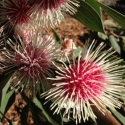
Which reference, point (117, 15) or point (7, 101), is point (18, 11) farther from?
point (7, 101)

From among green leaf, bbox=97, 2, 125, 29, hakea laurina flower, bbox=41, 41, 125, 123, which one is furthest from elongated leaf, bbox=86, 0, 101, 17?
hakea laurina flower, bbox=41, 41, 125, 123

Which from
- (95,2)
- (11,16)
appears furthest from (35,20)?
(95,2)

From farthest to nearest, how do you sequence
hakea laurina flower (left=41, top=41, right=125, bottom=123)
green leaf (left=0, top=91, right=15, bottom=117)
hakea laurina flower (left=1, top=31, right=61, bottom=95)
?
green leaf (left=0, top=91, right=15, bottom=117) < hakea laurina flower (left=1, top=31, right=61, bottom=95) < hakea laurina flower (left=41, top=41, right=125, bottom=123)

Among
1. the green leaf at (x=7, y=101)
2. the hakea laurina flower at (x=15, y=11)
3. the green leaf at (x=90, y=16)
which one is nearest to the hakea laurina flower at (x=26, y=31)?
the hakea laurina flower at (x=15, y=11)

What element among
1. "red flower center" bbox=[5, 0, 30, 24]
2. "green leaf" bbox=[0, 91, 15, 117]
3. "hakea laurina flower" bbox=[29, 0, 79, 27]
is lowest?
"green leaf" bbox=[0, 91, 15, 117]

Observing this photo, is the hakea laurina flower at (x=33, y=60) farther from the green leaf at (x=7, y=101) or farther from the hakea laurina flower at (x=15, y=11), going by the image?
the green leaf at (x=7, y=101)

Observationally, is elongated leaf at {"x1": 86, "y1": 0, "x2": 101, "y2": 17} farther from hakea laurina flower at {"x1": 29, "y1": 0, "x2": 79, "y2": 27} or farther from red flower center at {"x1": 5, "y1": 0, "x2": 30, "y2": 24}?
red flower center at {"x1": 5, "y1": 0, "x2": 30, "y2": 24}

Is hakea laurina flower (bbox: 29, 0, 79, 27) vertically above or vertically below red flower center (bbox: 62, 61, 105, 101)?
above
